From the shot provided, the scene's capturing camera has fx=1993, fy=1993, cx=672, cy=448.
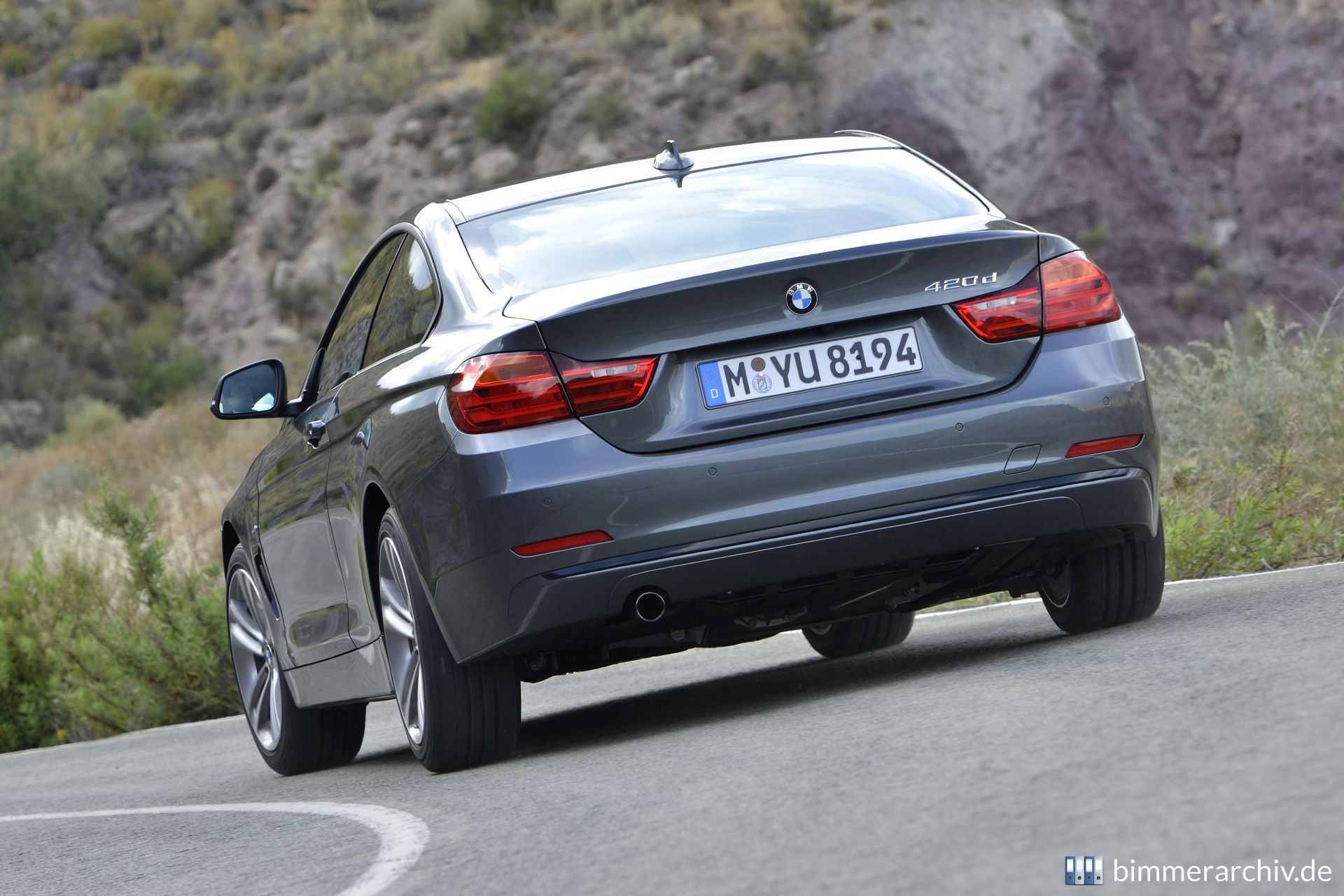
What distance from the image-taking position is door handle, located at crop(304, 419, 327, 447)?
683 centimetres

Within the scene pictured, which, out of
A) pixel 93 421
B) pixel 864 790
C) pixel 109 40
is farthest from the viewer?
pixel 109 40

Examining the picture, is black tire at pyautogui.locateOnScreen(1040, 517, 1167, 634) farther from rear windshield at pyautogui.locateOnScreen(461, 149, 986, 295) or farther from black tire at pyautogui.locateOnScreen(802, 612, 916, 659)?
black tire at pyautogui.locateOnScreen(802, 612, 916, 659)

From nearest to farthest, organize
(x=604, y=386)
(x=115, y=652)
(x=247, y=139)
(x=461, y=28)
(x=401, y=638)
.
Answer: (x=604, y=386), (x=401, y=638), (x=115, y=652), (x=461, y=28), (x=247, y=139)

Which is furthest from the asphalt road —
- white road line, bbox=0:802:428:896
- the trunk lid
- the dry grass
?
the dry grass

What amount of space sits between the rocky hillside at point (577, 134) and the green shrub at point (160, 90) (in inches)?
2.3

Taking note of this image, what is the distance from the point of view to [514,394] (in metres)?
5.42

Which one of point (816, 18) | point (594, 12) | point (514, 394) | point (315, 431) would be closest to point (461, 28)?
point (594, 12)

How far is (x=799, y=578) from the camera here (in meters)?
5.52

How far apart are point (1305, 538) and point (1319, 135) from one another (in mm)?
28088

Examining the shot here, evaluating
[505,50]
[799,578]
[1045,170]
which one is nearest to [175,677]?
[799,578]

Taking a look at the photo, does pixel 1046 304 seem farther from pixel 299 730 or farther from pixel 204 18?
pixel 204 18

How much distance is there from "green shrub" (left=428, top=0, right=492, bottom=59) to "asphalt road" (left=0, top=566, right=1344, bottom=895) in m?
39.6

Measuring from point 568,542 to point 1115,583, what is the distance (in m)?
1.95

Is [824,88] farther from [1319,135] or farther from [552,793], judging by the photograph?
[552,793]
